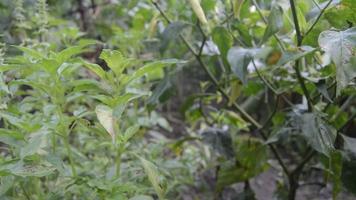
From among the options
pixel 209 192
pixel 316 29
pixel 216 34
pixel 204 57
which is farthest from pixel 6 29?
pixel 316 29

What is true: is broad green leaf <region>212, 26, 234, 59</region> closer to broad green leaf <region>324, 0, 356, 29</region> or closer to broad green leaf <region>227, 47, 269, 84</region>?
broad green leaf <region>227, 47, 269, 84</region>

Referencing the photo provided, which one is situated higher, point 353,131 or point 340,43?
point 340,43

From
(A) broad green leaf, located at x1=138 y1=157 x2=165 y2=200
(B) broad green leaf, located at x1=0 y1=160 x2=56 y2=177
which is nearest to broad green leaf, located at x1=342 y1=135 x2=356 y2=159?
(A) broad green leaf, located at x1=138 y1=157 x2=165 y2=200

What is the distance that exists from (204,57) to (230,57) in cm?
43

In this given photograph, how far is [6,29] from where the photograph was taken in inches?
57.9

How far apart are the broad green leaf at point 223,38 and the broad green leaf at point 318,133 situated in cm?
24

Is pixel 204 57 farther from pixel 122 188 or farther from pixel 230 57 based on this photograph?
pixel 122 188

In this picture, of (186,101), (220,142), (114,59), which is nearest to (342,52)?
(114,59)

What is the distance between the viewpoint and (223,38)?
1041mm

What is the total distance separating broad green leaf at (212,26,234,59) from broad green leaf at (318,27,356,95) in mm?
367

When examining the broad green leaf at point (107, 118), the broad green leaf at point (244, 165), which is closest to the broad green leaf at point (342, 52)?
the broad green leaf at point (107, 118)

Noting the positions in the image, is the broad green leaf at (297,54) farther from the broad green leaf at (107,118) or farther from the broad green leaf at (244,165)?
the broad green leaf at (244,165)

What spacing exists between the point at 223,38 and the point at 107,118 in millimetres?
449

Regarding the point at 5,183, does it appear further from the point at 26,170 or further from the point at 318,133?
the point at 318,133
